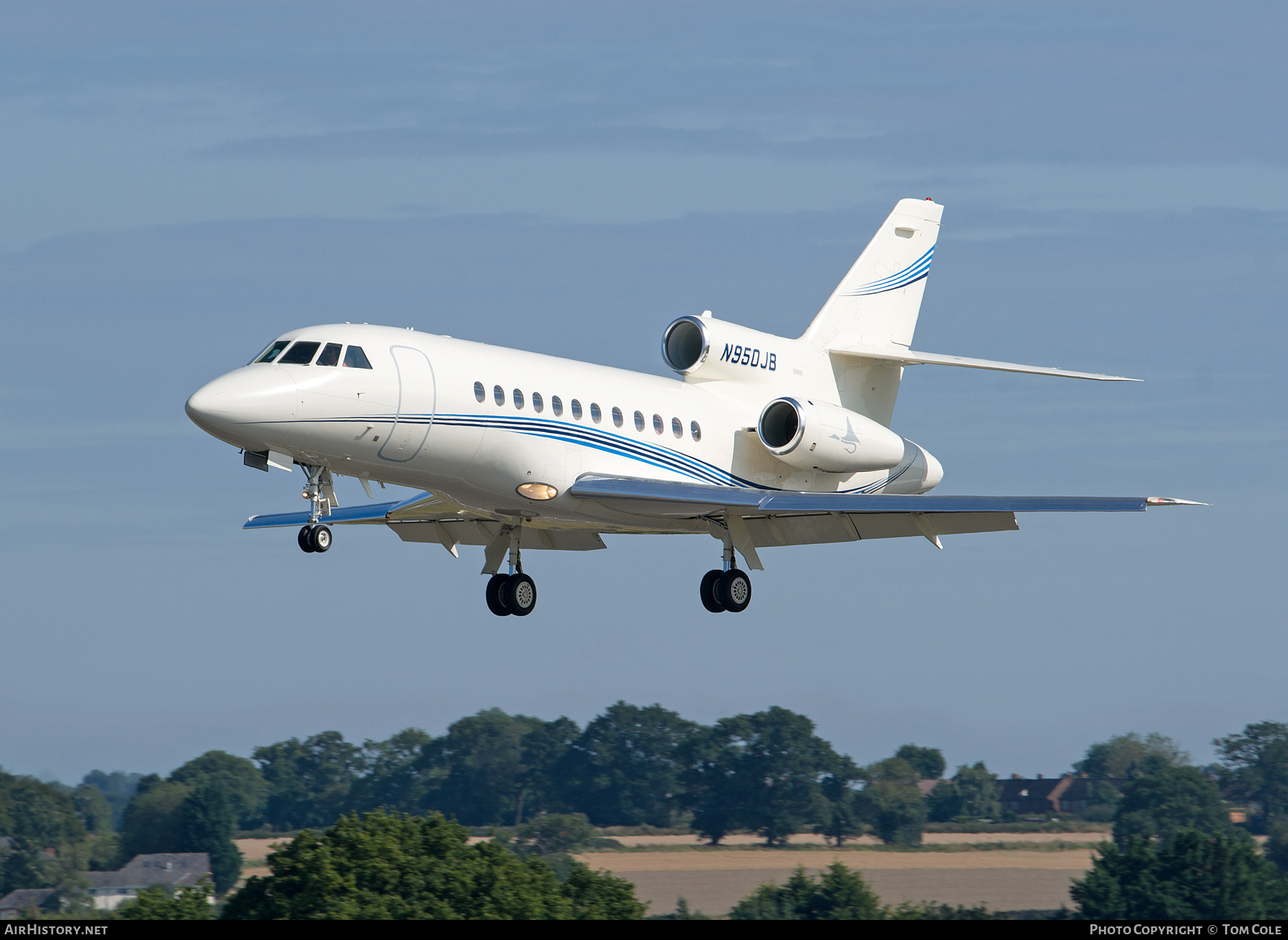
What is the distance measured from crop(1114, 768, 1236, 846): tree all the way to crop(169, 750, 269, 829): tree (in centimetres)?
3656

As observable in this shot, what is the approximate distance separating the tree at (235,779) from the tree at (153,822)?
326 cm

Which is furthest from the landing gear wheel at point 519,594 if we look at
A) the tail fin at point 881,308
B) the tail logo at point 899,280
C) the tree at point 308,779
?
the tree at point 308,779

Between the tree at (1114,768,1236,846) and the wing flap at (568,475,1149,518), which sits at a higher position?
the wing flap at (568,475,1149,518)

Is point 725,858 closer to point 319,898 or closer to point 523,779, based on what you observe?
point 319,898

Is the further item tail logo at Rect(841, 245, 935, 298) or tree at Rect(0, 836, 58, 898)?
tree at Rect(0, 836, 58, 898)

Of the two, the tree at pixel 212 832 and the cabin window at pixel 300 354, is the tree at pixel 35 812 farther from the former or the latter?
the cabin window at pixel 300 354

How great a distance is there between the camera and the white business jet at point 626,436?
2297 cm

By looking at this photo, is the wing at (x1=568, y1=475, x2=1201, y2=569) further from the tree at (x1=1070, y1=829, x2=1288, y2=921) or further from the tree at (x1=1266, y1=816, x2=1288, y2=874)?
the tree at (x1=1266, y1=816, x2=1288, y2=874)

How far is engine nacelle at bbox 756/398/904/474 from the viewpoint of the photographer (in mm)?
27812

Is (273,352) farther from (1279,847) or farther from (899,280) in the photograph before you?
(1279,847)

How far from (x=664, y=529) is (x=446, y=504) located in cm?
375

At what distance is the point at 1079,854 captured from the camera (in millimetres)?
53438

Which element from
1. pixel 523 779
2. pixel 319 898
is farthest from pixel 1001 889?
pixel 523 779

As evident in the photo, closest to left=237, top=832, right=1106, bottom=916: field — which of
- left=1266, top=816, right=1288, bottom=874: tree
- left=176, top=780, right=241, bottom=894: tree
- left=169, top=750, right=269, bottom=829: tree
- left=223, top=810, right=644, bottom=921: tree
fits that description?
left=176, top=780, right=241, bottom=894: tree
